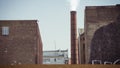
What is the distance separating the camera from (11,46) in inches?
1016

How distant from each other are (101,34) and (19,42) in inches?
356

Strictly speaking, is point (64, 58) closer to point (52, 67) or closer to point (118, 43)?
point (118, 43)

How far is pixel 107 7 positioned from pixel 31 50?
9129 mm

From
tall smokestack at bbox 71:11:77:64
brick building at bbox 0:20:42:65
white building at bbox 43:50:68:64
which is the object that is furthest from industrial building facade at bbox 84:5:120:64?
white building at bbox 43:50:68:64

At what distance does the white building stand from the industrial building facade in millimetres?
22773

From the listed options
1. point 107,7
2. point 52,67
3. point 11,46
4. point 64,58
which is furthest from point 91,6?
point 64,58

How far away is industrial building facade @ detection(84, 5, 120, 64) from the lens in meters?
21.7

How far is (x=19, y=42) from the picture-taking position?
84.6ft

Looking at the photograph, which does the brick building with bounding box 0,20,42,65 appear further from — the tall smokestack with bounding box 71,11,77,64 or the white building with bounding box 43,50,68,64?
the white building with bounding box 43,50,68,64

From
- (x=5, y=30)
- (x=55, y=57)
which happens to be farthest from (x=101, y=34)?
(x=55, y=57)

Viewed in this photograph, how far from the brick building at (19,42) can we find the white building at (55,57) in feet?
64.5

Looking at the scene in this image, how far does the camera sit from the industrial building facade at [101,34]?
71.3ft

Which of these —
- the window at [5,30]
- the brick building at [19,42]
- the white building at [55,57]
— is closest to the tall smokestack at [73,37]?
the brick building at [19,42]

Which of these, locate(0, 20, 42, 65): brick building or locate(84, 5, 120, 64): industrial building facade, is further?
locate(0, 20, 42, 65): brick building
